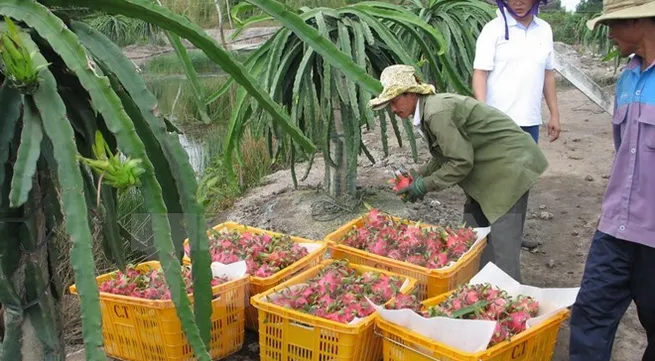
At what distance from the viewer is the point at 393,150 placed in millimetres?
7285

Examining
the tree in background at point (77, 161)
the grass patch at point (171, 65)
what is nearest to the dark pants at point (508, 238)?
the tree in background at point (77, 161)

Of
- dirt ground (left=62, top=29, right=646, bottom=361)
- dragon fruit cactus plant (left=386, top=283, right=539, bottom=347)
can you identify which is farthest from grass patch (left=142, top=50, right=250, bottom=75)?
dragon fruit cactus plant (left=386, top=283, right=539, bottom=347)

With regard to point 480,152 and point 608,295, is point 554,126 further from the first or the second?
point 608,295

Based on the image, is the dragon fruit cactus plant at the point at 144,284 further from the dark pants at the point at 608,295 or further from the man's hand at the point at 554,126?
the man's hand at the point at 554,126

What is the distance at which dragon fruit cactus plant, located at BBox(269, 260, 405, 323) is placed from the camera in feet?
9.07

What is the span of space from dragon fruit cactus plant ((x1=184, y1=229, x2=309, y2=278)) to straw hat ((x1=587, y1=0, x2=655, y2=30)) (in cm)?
173

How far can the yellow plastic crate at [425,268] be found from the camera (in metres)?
3.15

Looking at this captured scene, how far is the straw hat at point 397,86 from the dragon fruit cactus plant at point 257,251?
0.81m

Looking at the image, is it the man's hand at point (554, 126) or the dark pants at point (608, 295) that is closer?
the dark pants at point (608, 295)

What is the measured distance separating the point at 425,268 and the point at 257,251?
817mm

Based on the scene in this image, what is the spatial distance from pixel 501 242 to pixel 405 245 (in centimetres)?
53

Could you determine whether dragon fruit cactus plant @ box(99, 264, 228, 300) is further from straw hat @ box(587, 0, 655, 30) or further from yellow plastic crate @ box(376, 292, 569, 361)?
straw hat @ box(587, 0, 655, 30)

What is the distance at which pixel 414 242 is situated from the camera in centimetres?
333

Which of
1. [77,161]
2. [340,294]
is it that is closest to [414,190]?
[340,294]
